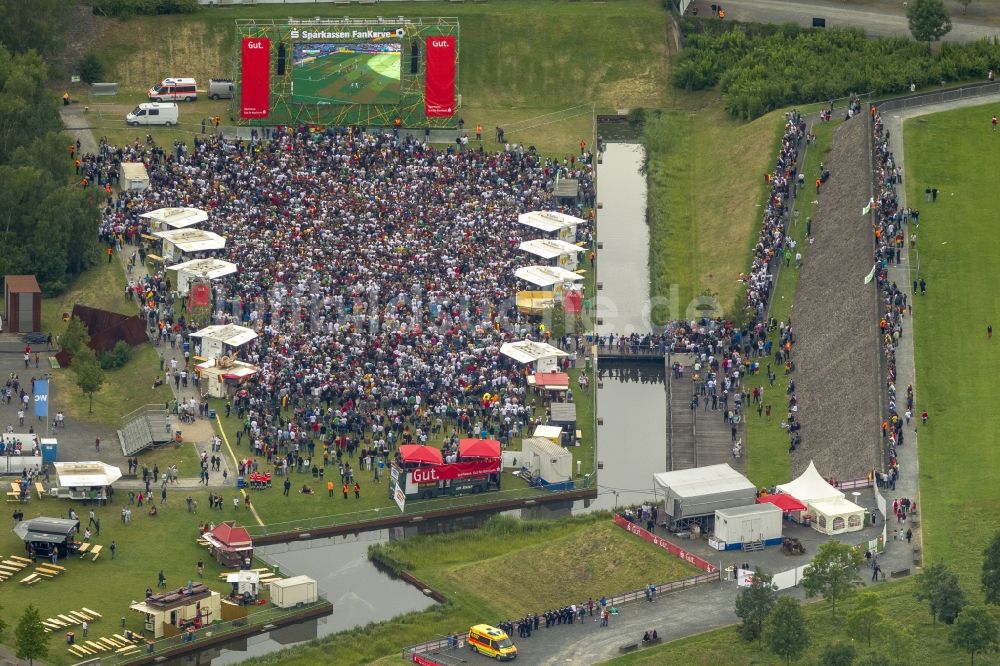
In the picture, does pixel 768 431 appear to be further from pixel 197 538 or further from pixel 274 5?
pixel 274 5

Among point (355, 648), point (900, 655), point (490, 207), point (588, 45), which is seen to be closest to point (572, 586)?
point (355, 648)

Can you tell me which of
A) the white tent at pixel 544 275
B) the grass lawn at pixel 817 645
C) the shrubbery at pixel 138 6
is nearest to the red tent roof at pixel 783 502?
the grass lawn at pixel 817 645

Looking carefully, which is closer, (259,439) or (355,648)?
(355,648)

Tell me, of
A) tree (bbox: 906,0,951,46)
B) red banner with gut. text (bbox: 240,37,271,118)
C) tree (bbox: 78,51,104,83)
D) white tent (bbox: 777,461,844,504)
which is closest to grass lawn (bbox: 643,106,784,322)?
tree (bbox: 906,0,951,46)

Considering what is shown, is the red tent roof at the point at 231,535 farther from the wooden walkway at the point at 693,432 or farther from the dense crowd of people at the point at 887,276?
the dense crowd of people at the point at 887,276

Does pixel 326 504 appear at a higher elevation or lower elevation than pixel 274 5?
lower

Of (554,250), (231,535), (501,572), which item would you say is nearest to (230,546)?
(231,535)

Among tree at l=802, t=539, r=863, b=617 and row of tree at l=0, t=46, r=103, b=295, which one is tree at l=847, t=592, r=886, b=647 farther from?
row of tree at l=0, t=46, r=103, b=295

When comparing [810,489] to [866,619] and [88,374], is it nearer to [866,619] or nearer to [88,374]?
[866,619]
